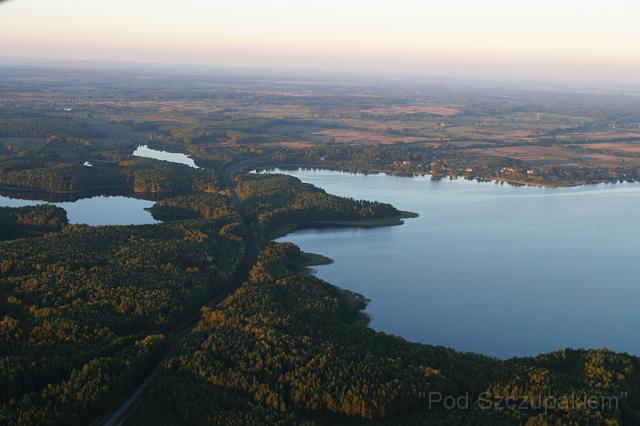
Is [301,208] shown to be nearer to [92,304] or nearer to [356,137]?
[92,304]

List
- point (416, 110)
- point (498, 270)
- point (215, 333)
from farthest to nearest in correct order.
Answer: point (416, 110), point (498, 270), point (215, 333)

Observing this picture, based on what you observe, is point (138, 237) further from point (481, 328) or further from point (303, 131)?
point (303, 131)

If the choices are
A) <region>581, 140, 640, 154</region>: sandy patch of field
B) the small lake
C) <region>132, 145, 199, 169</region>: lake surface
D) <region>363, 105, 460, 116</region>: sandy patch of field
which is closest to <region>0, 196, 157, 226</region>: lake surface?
the small lake

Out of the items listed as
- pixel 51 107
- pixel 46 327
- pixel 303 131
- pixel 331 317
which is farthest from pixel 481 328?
pixel 51 107

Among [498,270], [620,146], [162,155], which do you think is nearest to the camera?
[498,270]

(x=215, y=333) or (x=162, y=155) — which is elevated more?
(x=215, y=333)

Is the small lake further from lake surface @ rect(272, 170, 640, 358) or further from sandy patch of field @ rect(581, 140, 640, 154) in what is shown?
sandy patch of field @ rect(581, 140, 640, 154)

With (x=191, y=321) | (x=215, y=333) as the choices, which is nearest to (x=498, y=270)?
(x=191, y=321)
